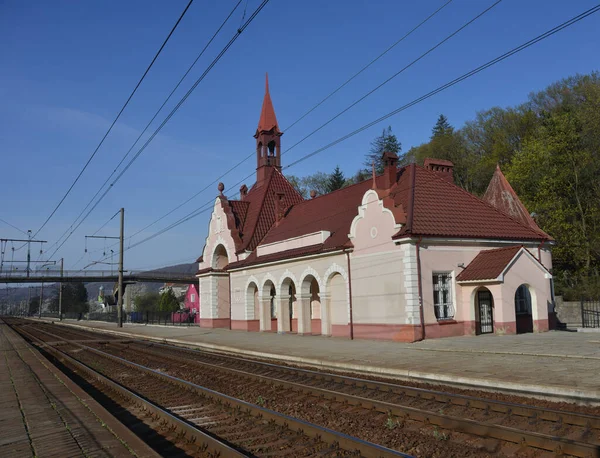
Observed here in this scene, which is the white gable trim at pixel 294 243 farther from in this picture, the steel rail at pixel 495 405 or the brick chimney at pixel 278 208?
the steel rail at pixel 495 405

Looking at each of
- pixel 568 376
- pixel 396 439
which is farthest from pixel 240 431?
pixel 568 376

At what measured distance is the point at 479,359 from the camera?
49.0 feet

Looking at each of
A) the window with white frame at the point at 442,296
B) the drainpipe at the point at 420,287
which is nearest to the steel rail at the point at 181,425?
the drainpipe at the point at 420,287

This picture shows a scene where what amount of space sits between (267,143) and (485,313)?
24.6 m

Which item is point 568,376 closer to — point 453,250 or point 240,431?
point 240,431

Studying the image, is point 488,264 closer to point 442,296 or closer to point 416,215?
point 442,296

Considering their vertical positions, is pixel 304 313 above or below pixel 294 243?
below

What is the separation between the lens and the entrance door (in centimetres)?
2306

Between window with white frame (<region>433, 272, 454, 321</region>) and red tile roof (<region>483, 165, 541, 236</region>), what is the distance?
6916mm

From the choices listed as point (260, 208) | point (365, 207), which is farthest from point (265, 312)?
point (365, 207)

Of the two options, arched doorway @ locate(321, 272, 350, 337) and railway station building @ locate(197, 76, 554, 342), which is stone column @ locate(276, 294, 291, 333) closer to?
railway station building @ locate(197, 76, 554, 342)

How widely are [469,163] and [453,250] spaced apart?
33057 mm

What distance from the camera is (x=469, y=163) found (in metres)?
53.2

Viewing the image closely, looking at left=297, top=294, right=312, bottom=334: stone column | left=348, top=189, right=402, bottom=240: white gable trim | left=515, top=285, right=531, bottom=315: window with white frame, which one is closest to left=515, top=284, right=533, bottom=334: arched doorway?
left=515, top=285, right=531, bottom=315: window with white frame
